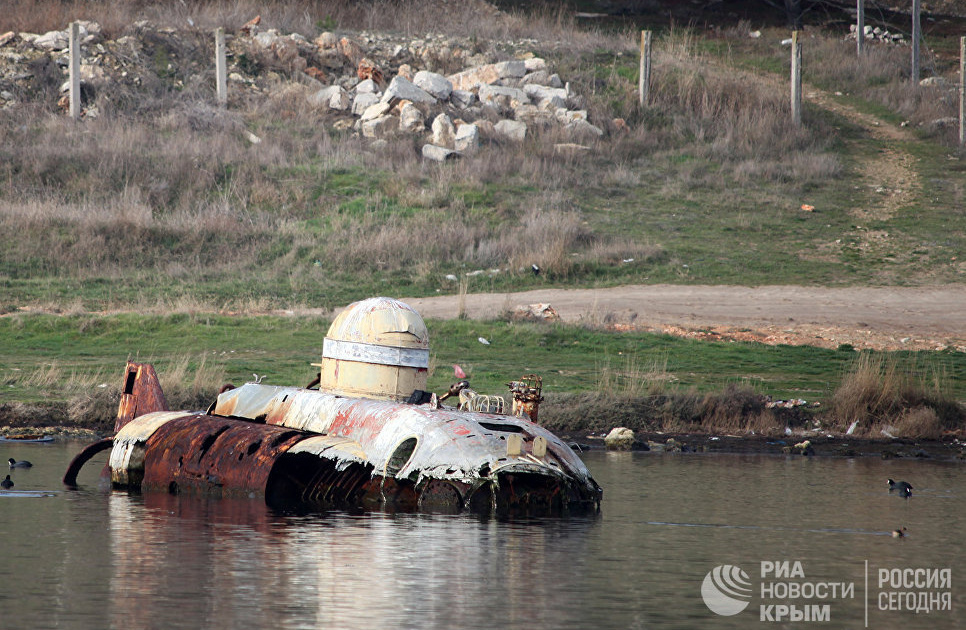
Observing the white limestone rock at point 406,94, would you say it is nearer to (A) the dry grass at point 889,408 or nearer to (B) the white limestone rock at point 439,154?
(B) the white limestone rock at point 439,154

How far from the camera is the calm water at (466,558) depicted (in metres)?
10.3

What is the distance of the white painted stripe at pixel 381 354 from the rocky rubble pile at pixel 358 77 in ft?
76.3

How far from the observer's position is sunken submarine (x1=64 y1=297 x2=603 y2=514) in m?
14.9

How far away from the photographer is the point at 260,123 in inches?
1661

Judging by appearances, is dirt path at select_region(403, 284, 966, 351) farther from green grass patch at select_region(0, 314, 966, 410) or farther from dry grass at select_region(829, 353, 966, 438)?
dry grass at select_region(829, 353, 966, 438)

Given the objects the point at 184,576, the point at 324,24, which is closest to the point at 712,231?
the point at 324,24

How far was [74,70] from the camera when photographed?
1613 inches

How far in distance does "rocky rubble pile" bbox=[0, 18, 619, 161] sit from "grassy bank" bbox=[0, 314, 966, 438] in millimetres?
14803

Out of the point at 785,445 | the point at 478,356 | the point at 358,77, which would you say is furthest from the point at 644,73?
the point at 785,445

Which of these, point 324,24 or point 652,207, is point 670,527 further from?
point 324,24

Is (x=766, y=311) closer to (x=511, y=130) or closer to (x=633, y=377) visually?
(x=633, y=377)

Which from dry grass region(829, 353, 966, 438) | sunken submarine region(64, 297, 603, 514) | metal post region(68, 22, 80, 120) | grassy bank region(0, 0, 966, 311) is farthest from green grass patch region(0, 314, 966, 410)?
metal post region(68, 22, 80, 120)

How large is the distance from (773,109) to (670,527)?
32331 mm

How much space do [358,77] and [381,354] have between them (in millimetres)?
30041
